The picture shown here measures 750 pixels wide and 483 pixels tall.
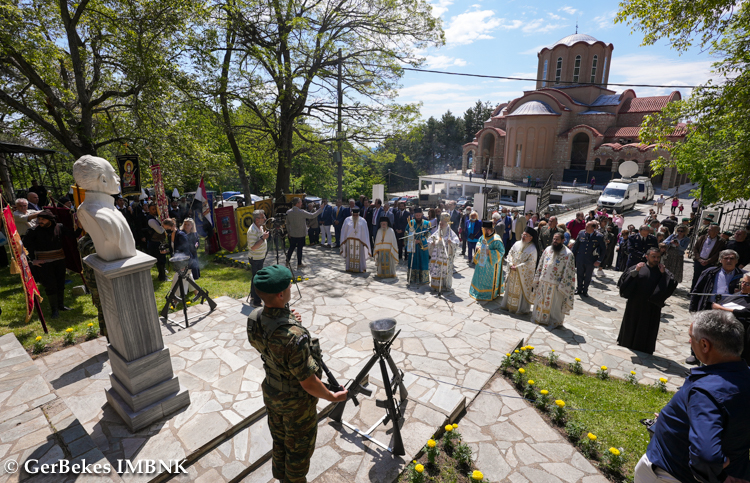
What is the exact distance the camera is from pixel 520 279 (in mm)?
7176

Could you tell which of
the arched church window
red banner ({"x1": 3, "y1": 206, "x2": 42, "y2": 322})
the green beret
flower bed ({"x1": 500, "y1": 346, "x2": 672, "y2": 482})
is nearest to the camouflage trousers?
the green beret

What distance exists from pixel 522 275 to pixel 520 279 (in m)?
0.09

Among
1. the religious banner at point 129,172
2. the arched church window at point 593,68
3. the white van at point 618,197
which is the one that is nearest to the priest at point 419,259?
the religious banner at point 129,172

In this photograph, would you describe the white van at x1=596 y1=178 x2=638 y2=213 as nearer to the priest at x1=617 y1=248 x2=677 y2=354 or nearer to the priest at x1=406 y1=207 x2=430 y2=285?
the priest at x1=406 y1=207 x2=430 y2=285

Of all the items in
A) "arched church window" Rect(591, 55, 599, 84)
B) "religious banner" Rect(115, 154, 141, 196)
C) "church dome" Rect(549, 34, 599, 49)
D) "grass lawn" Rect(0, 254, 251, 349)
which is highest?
"church dome" Rect(549, 34, 599, 49)

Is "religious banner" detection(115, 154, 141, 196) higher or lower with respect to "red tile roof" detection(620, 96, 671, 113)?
lower

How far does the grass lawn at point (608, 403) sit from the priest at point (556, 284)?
1.58m

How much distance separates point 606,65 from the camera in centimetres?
3747

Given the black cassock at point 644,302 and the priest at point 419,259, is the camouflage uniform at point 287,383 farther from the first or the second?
the priest at point 419,259

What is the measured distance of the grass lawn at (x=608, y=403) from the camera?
374 centimetres

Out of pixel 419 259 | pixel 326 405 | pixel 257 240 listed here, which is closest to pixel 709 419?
pixel 326 405

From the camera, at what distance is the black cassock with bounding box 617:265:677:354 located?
555cm

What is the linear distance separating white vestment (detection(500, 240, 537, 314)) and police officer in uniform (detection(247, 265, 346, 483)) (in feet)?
18.1

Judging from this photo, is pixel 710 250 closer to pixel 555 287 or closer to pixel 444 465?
pixel 555 287
